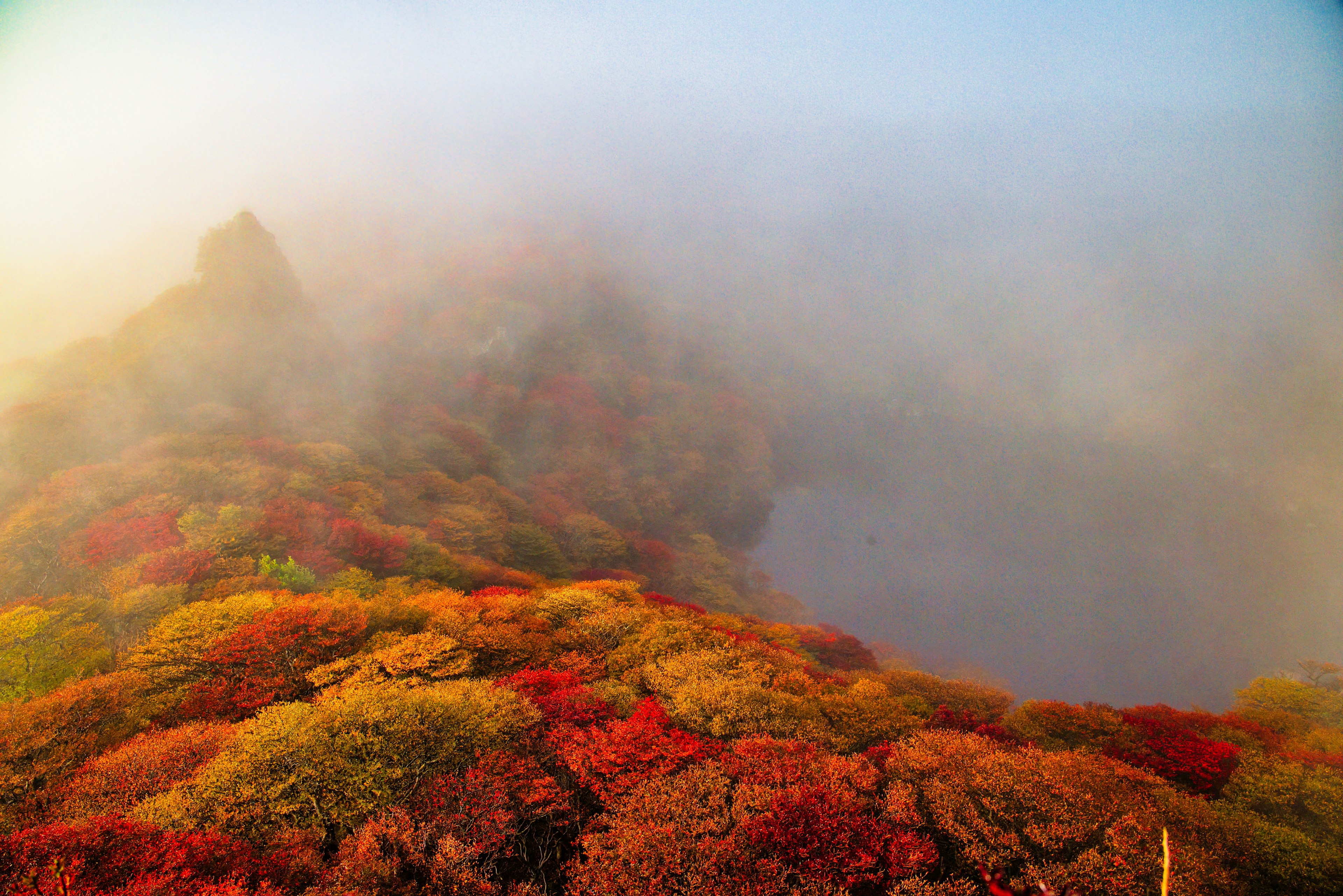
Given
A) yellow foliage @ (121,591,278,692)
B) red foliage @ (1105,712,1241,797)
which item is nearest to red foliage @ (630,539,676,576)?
yellow foliage @ (121,591,278,692)

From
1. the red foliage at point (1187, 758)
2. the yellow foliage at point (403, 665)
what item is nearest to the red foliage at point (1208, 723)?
the red foliage at point (1187, 758)

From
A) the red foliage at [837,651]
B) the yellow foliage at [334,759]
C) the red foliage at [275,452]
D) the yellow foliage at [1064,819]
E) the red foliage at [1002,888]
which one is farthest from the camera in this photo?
the red foliage at [275,452]

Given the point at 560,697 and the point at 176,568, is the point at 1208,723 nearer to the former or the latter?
the point at 560,697

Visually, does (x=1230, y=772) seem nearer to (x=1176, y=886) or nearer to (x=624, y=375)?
(x=1176, y=886)

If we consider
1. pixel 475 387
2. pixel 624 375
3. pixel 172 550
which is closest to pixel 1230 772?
pixel 172 550

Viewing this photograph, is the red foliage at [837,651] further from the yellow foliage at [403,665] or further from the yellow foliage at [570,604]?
the yellow foliage at [403,665]

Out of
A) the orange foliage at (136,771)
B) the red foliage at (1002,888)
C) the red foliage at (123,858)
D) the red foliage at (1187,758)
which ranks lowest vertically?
the red foliage at (1187,758)

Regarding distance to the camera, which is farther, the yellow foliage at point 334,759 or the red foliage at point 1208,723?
the red foliage at point 1208,723

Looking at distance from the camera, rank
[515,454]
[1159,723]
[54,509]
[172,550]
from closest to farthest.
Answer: [1159,723]
[172,550]
[54,509]
[515,454]
